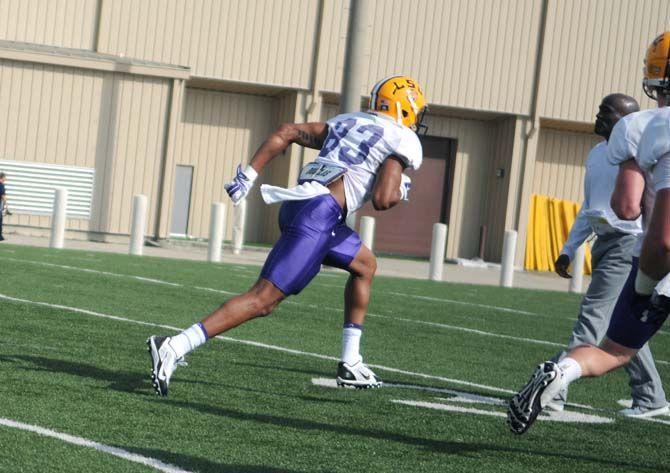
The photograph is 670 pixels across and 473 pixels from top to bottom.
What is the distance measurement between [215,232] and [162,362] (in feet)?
47.8

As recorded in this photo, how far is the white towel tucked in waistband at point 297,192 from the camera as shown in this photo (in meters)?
6.92

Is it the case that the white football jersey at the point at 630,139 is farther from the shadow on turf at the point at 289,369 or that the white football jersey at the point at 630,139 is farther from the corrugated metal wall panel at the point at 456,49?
the corrugated metal wall panel at the point at 456,49

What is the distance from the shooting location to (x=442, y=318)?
13070mm

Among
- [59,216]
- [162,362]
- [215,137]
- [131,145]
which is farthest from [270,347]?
[215,137]

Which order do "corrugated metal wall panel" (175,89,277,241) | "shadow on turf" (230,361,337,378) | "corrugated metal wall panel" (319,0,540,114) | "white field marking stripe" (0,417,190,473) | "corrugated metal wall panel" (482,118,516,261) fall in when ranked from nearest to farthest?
"white field marking stripe" (0,417,190,473), "shadow on turf" (230,361,337,378), "corrugated metal wall panel" (175,89,277,241), "corrugated metal wall panel" (319,0,540,114), "corrugated metal wall panel" (482,118,516,261)

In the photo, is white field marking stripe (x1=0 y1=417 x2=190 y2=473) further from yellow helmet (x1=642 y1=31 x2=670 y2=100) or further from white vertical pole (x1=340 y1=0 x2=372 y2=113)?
white vertical pole (x1=340 y1=0 x2=372 y2=113)

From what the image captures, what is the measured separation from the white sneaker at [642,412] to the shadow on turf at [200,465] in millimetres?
3024

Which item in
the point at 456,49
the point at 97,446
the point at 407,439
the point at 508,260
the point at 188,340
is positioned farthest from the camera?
the point at 456,49

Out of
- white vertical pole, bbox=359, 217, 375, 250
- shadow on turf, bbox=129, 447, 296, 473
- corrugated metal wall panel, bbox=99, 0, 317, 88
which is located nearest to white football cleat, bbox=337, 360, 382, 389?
shadow on turf, bbox=129, 447, 296, 473

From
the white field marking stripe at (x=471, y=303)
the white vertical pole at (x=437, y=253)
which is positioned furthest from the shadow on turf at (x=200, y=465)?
the white vertical pole at (x=437, y=253)

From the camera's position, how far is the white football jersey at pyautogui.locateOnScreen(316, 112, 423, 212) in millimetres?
7168

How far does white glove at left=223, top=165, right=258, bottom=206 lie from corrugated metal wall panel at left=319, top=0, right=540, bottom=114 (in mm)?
20371

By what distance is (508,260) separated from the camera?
21.5 meters

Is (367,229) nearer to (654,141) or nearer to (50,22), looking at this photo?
(50,22)
